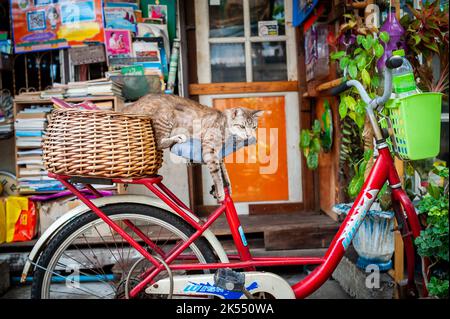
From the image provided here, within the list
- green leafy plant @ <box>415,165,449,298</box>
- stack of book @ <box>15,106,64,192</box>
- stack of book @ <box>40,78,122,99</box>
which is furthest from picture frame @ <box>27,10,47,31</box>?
green leafy plant @ <box>415,165,449,298</box>

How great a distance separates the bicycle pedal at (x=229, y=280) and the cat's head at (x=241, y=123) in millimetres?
670

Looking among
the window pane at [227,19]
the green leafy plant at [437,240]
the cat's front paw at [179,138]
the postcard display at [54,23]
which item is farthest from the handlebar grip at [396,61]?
the postcard display at [54,23]

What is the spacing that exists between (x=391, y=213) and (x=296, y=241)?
3.14ft

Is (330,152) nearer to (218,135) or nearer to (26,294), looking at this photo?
(218,135)

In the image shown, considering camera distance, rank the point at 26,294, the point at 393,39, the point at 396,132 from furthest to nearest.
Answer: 1. the point at 26,294
2. the point at 393,39
3. the point at 396,132

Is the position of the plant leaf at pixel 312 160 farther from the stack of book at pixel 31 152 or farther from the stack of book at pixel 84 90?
the stack of book at pixel 31 152

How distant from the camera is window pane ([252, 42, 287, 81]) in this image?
391cm

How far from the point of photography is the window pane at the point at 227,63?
3.91 metres

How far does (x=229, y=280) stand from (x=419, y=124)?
1.10 meters

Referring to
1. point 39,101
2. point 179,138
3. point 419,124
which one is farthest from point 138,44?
point 419,124

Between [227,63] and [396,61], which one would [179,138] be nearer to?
[396,61]

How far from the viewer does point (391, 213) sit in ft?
8.32
